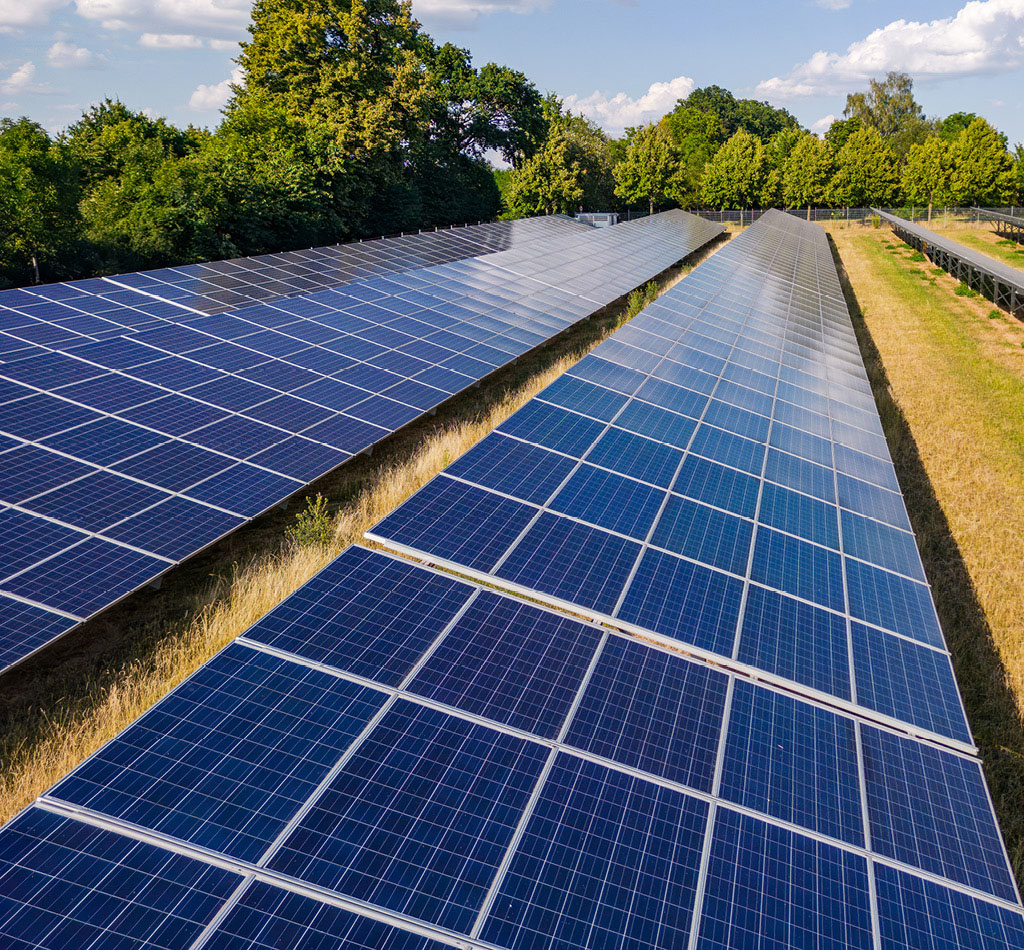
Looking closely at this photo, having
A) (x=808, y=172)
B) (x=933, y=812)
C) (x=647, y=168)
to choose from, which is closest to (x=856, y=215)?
(x=808, y=172)

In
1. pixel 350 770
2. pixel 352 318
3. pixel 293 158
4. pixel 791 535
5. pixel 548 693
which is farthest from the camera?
pixel 293 158

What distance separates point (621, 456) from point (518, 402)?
9.48m

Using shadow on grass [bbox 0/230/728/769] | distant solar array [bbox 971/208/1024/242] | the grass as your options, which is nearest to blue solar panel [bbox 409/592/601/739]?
the grass

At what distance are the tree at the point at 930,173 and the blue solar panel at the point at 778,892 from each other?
10209 centimetres

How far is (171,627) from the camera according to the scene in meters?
11.0

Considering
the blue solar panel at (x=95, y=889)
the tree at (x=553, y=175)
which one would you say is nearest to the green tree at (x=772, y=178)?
the tree at (x=553, y=175)

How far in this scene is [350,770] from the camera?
5.45 meters

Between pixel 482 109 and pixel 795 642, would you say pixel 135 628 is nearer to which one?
pixel 795 642

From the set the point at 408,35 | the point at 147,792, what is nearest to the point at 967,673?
the point at 147,792

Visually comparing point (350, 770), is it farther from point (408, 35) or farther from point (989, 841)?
point (408, 35)

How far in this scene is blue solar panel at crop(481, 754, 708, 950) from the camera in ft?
15.3

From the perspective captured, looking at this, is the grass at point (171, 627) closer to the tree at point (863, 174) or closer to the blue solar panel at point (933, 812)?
the blue solar panel at point (933, 812)

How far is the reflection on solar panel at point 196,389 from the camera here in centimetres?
1043

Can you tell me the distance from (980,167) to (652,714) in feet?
332
